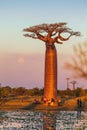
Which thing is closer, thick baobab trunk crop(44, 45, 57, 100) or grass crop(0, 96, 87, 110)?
grass crop(0, 96, 87, 110)

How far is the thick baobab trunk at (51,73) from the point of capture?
1745 inches

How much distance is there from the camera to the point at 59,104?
1610 inches

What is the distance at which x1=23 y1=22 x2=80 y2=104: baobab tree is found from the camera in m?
43.8

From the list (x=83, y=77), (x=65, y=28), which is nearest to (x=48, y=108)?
(x=65, y=28)

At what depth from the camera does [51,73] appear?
44.2m

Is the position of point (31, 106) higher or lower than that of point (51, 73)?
lower

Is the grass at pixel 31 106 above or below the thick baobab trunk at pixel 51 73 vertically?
below

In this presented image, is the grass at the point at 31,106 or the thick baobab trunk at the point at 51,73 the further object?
the thick baobab trunk at the point at 51,73

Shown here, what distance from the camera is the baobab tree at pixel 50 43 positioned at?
43.8m

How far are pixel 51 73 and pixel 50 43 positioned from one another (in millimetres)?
3029

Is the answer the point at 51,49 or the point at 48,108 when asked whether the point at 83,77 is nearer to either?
the point at 48,108

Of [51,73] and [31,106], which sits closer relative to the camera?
[31,106]

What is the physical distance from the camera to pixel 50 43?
44.8 metres

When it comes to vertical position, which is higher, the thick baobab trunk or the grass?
the thick baobab trunk
